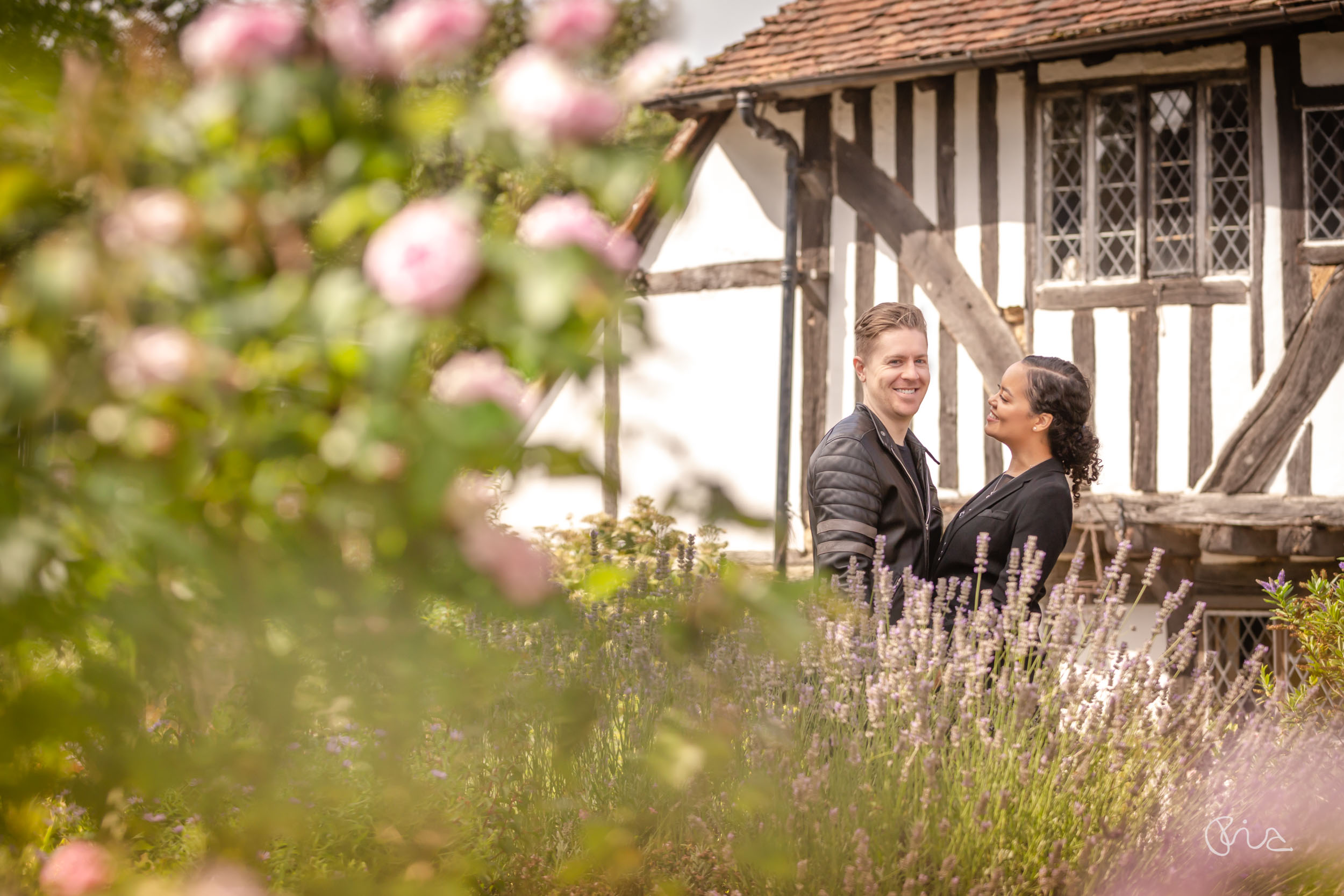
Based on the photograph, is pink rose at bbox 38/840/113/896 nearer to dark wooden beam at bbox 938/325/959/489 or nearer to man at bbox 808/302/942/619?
man at bbox 808/302/942/619

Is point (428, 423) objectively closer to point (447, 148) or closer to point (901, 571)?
point (447, 148)

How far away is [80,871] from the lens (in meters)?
1.61

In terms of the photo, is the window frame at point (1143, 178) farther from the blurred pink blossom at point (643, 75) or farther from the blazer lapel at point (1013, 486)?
Answer: the blurred pink blossom at point (643, 75)

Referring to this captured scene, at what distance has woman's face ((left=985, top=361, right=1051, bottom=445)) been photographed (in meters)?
3.48

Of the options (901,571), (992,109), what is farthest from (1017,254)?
(901,571)

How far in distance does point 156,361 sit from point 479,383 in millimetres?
317

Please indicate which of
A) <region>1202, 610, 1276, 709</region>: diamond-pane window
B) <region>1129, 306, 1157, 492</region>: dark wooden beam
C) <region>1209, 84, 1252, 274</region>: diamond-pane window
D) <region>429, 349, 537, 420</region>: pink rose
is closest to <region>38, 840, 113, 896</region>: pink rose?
<region>429, 349, 537, 420</region>: pink rose

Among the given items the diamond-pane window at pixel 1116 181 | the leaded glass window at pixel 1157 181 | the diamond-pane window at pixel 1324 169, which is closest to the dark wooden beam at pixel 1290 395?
the diamond-pane window at pixel 1324 169

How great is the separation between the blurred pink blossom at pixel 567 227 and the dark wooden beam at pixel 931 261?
671 cm

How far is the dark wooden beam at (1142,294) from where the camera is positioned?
7188 millimetres

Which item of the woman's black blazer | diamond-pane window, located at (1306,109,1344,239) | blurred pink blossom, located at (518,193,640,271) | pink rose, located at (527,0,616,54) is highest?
diamond-pane window, located at (1306,109,1344,239)

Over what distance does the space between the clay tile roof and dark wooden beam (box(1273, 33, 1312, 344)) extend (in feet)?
1.92

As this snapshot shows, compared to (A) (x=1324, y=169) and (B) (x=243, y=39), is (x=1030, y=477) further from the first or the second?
(A) (x=1324, y=169)

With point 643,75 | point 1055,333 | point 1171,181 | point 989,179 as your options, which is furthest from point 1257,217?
point 643,75
